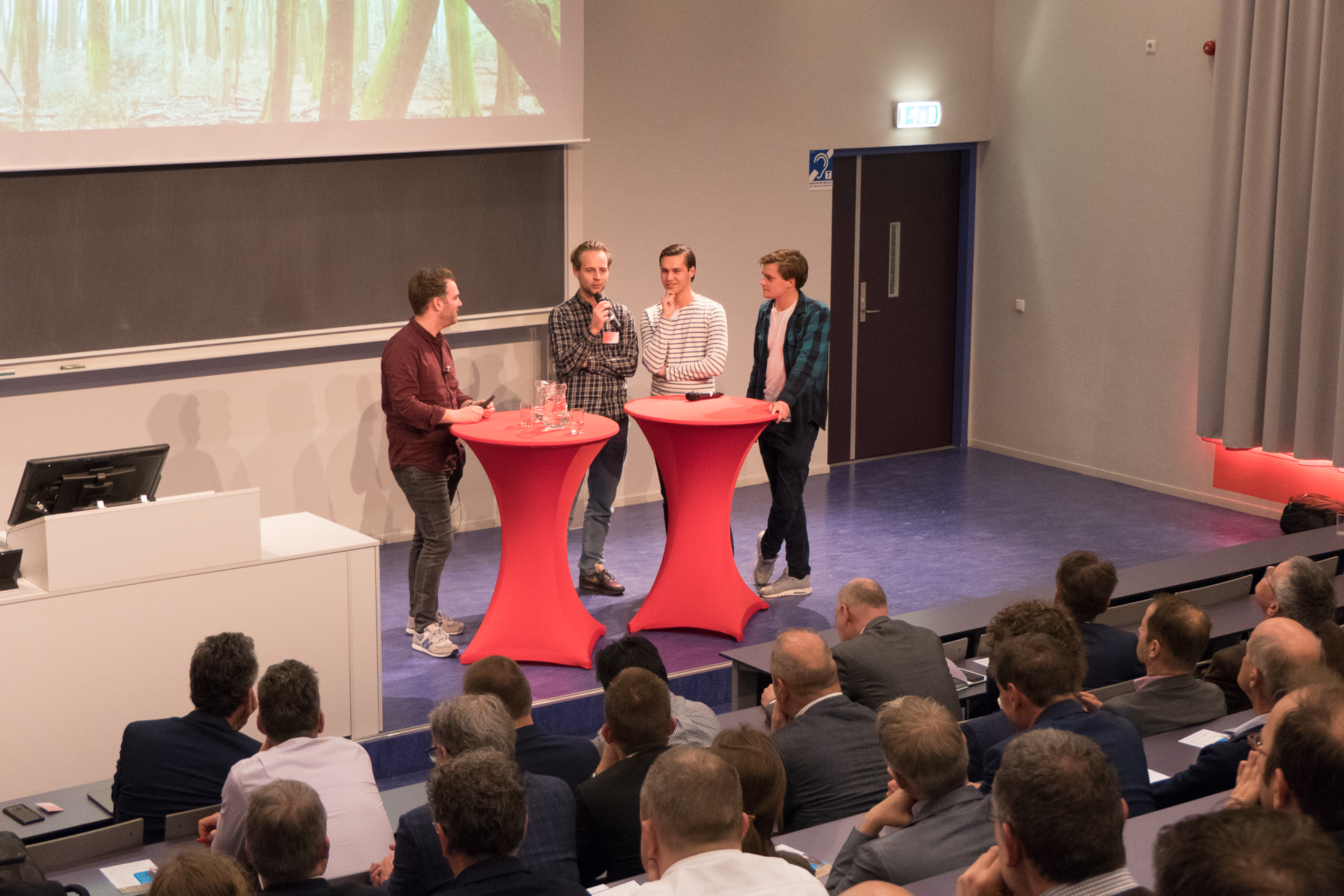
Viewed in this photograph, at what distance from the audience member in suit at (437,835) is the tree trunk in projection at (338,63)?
4221mm

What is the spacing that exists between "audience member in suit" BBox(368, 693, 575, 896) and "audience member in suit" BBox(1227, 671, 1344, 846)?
55.6 inches

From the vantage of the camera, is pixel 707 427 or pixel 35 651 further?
pixel 707 427

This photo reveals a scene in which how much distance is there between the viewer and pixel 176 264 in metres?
6.53

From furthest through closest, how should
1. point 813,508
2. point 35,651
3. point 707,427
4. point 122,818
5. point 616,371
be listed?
point 813,508, point 616,371, point 707,427, point 35,651, point 122,818

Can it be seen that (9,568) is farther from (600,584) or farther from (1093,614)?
(1093,614)

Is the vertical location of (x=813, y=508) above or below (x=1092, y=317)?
below

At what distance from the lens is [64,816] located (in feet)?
12.2

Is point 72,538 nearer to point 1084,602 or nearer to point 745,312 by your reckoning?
point 1084,602

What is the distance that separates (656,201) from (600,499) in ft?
7.61

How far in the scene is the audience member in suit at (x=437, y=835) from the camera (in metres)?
2.92

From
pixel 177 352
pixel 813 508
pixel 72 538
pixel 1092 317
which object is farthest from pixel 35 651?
pixel 1092 317

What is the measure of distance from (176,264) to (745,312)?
3.49 m

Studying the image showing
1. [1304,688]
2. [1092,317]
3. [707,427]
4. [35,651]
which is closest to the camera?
[1304,688]

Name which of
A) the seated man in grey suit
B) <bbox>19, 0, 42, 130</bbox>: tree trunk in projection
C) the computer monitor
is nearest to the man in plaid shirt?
the computer monitor
